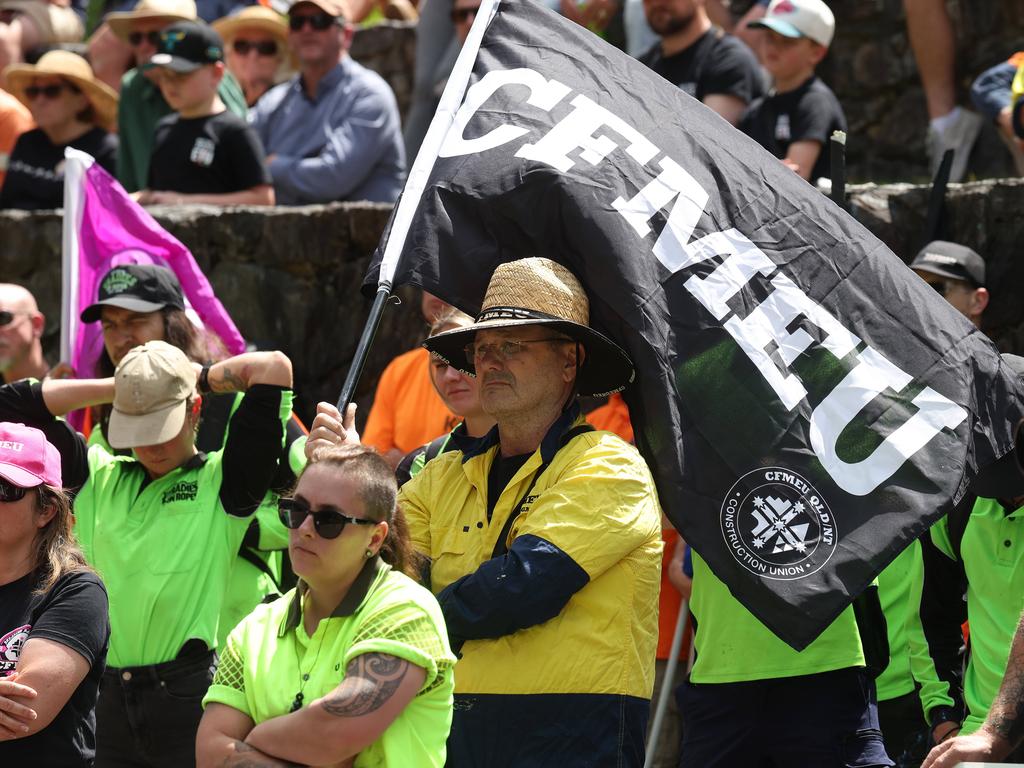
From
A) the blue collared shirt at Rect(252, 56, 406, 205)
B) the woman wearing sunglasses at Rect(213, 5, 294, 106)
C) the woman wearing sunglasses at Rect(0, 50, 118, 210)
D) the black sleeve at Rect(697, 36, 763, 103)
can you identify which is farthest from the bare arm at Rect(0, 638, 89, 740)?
the woman wearing sunglasses at Rect(213, 5, 294, 106)

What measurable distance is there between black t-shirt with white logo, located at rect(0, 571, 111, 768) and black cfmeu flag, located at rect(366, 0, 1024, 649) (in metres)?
1.15

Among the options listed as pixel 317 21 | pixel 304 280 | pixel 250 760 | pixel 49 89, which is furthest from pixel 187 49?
pixel 250 760

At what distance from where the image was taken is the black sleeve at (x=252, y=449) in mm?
5508

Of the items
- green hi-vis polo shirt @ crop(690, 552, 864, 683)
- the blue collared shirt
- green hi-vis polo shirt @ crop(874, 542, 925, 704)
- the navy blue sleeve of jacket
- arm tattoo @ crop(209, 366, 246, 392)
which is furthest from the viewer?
the blue collared shirt

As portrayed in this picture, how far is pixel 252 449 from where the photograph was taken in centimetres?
554

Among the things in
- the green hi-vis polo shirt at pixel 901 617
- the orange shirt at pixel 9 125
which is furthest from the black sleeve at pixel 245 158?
the green hi-vis polo shirt at pixel 901 617

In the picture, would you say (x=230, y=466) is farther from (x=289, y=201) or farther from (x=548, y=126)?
(x=289, y=201)

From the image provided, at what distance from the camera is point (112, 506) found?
569 centimetres

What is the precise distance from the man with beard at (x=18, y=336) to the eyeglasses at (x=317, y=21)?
3207 millimetres

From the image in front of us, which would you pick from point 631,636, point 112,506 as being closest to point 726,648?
point 631,636

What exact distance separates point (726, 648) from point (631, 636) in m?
0.88

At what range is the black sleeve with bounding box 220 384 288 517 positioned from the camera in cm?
551

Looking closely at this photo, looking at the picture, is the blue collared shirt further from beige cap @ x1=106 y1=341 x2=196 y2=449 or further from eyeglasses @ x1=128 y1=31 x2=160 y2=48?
beige cap @ x1=106 y1=341 x2=196 y2=449

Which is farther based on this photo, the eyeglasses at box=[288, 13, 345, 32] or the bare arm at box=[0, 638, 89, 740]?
the eyeglasses at box=[288, 13, 345, 32]
